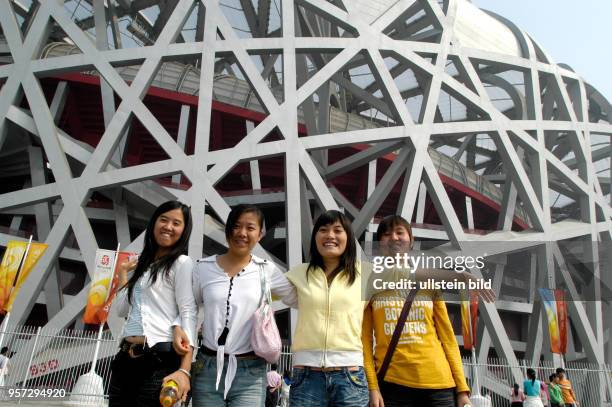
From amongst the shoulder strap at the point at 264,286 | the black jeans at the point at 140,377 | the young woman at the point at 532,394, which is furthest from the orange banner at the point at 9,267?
the young woman at the point at 532,394

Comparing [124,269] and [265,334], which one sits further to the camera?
[124,269]

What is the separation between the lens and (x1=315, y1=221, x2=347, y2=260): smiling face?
3738 millimetres

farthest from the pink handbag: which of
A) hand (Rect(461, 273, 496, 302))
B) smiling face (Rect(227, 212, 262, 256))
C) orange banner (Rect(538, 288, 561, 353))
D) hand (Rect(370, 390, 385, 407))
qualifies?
orange banner (Rect(538, 288, 561, 353))

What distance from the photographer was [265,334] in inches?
134

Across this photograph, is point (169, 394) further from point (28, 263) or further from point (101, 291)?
point (28, 263)

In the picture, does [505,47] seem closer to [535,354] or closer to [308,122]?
[308,122]

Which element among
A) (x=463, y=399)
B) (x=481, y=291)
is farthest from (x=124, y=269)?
Answer: (x=481, y=291)

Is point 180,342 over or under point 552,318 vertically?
over

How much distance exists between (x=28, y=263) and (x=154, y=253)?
12.8m

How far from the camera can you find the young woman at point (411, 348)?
11.5ft

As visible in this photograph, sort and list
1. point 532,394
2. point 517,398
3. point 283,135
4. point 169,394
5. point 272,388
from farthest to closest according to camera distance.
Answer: point 283,135
point 517,398
point 272,388
point 532,394
point 169,394

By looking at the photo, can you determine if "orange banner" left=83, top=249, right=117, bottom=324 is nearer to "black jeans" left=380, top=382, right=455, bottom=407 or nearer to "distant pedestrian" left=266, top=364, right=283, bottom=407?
"distant pedestrian" left=266, top=364, right=283, bottom=407

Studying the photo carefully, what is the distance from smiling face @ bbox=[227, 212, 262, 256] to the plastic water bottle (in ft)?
3.65

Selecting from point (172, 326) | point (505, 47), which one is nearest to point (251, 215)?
point (172, 326)
